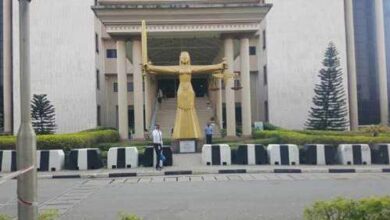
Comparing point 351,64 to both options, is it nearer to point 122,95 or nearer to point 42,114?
point 122,95

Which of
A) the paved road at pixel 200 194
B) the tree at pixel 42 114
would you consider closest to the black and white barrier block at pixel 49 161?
the paved road at pixel 200 194

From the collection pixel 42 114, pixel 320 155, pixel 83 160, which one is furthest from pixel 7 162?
pixel 42 114

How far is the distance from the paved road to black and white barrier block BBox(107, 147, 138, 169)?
244 centimetres

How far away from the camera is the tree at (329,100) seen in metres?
32.9

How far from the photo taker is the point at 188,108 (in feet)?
69.8

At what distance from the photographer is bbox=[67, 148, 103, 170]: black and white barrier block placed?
1588 cm

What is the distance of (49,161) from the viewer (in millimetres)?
15797

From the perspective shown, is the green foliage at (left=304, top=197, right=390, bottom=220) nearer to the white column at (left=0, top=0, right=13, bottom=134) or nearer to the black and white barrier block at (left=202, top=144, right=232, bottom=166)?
the black and white barrier block at (left=202, top=144, right=232, bottom=166)

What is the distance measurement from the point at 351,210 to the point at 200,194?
518 centimetres

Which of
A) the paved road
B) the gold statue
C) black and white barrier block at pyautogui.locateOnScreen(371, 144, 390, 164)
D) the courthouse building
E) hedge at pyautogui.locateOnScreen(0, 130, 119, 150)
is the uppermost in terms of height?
the courthouse building

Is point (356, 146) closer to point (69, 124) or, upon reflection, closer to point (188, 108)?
point (188, 108)

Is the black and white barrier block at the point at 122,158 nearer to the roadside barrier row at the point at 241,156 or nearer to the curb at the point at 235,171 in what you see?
the roadside barrier row at the point at 241,156

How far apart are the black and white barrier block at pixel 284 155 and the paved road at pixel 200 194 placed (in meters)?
2.41

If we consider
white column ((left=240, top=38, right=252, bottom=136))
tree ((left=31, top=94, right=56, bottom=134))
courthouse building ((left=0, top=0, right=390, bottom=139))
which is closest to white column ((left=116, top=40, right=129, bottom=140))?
courthouse building ((left=0, top=0, right=390, bottom=139))
